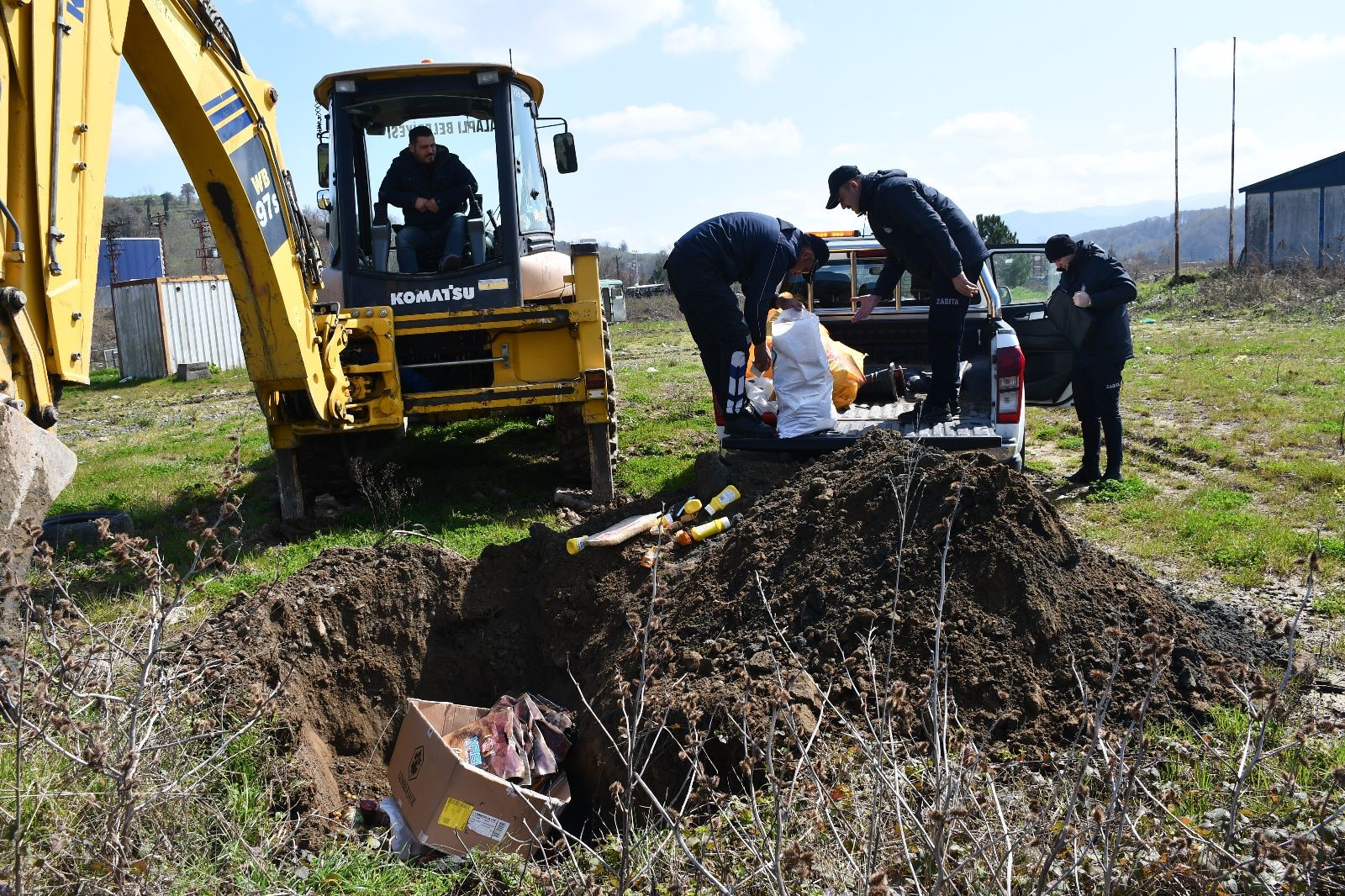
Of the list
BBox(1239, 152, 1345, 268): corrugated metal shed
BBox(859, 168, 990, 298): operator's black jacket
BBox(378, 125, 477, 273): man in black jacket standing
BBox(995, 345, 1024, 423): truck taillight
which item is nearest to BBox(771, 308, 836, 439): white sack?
BBox(859, 168, 990, 298): operator's black jacket

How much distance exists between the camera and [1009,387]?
6656 millimetres

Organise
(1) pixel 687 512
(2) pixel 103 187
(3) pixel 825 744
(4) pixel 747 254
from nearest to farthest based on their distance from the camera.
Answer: (3) pixel 825 744 < (2) pixel 103 187 < (1) pixel 687 512 < (4) pixel 747 254

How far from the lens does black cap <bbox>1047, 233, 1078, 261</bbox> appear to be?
7.85 metres

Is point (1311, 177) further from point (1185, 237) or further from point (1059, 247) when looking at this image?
point (1185, 237)

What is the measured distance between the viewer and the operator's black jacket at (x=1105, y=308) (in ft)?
24.8

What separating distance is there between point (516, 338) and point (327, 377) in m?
1.40

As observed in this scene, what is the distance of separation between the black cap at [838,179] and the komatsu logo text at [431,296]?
2596mm

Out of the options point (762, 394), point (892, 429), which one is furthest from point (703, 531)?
point (762, 394)

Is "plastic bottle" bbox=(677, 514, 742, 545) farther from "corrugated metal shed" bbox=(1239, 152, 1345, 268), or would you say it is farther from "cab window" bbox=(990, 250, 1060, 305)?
"corrugated metal shed" bbox=(1239, 152, 1345, 268)

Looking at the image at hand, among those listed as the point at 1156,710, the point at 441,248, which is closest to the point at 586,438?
the point at 441,248

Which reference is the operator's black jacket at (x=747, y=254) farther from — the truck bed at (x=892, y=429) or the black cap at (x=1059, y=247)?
the black cap at (x=1059, y=247)

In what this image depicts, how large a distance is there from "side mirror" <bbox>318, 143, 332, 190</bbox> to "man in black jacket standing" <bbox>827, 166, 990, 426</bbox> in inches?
149

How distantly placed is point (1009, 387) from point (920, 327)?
201 cm

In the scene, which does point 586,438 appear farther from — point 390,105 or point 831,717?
point 831,717
